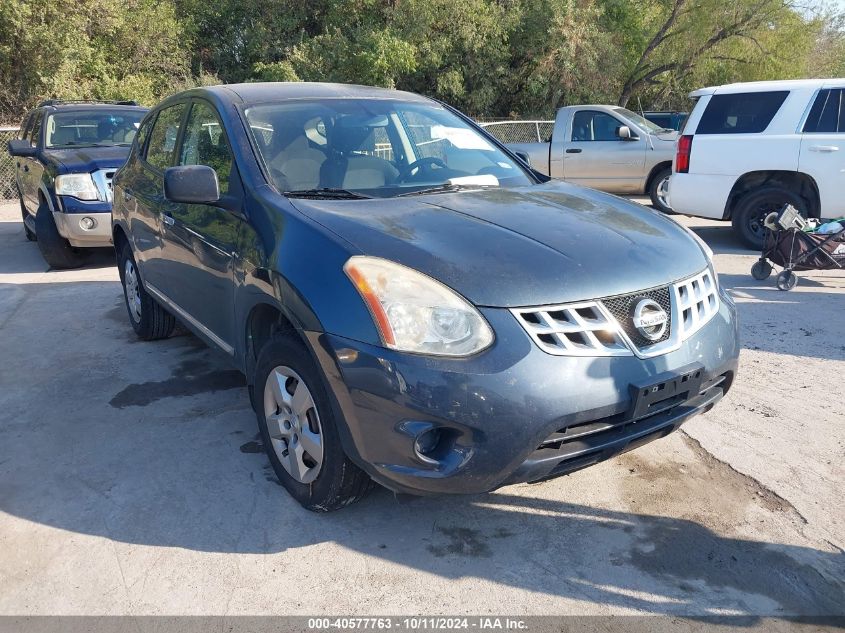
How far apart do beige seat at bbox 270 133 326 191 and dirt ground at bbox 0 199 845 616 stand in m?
1.39

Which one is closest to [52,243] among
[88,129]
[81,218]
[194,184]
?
[81,218]

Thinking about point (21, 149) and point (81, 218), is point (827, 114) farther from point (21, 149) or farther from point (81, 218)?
point (21, 149)

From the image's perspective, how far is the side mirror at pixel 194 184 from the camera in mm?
3396

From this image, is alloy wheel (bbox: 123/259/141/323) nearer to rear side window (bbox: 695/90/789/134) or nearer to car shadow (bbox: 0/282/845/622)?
car shadow (bbox: 0/282/845/622)

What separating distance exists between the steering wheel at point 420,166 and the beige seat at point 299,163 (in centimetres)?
42

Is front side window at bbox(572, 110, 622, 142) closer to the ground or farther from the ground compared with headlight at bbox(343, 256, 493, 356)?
closer to the ground

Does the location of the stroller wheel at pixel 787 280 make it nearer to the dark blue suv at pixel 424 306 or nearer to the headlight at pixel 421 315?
the dark blue suv at pixel 424 306

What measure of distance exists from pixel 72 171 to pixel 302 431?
6.17 metres

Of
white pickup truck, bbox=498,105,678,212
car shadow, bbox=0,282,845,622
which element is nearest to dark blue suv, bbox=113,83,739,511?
car shadow, bbox=0,282,845,622

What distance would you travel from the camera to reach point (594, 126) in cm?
1217

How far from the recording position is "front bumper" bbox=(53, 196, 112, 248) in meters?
7.79

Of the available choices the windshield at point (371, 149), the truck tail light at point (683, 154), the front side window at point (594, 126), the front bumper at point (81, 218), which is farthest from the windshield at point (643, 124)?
the windshield at point (371, 149)

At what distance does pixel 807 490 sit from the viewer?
3287 millimetres

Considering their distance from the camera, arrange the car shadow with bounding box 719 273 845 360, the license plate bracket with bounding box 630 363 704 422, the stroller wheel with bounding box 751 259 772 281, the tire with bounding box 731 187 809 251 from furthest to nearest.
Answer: the tire with bounding box 731 187 809 251
the stroller wheel with bounding box 751 259 772 281
the car shadow with bounding box 719 273 845 360
the license plate bracket with bounding box 630 363 704 422
